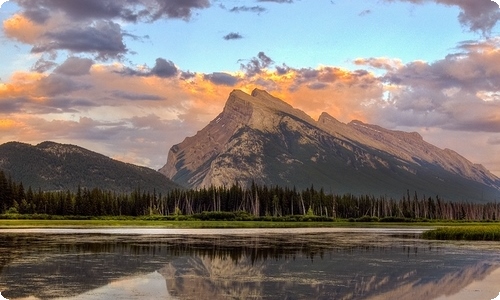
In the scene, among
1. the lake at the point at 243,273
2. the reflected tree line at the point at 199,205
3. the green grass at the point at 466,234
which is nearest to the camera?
the lake at the point at 243,273

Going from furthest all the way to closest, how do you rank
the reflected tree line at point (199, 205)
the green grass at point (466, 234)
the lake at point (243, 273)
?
the reflected tree line at point (199, 205), the green grass at point (466, 234), the lake at point (243, 273)

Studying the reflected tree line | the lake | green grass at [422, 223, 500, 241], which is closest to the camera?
the lake

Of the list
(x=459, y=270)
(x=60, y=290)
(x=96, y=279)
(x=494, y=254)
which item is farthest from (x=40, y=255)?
(x=494, y=254)

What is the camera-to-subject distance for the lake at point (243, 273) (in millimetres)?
27422

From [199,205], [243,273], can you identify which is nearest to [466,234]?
[243,273]

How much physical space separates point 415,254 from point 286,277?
731 inches

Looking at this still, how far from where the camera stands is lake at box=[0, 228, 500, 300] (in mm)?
27422

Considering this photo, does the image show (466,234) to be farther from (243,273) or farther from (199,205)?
(199,205)

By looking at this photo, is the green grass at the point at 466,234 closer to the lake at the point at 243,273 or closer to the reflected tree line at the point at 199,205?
the lake at the point at 243,273

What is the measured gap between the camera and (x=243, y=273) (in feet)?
112

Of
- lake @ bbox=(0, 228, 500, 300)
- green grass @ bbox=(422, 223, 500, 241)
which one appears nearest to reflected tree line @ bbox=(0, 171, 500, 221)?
green grass @ bbox=(422, 223, 500, 241)

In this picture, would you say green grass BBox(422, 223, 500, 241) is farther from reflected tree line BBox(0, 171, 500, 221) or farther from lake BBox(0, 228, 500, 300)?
reflected tree line BBox(0, 171, 500, 221)

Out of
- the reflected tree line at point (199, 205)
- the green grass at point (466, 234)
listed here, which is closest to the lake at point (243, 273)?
the green grass at point (466, 234)

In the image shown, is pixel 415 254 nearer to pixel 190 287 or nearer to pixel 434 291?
pixel 434 291
